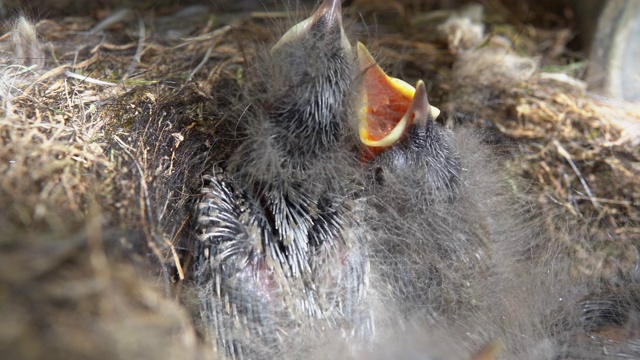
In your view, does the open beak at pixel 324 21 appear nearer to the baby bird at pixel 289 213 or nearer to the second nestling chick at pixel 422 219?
the baby bird at pixel 289 213

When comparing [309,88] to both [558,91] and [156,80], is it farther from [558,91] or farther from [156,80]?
[558,91]

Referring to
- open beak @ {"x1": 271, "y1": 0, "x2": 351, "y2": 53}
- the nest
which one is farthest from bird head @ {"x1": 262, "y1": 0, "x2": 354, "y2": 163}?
the nest

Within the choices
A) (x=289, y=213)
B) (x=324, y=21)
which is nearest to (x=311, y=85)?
(x=324, y=21)

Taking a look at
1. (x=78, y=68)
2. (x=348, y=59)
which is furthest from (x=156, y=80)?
(x=348, y=59)

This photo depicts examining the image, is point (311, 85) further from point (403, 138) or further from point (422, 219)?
point (422, 219)

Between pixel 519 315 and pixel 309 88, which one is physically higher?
pixel 309 88

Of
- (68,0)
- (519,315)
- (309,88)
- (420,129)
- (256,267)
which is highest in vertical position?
(68,0)

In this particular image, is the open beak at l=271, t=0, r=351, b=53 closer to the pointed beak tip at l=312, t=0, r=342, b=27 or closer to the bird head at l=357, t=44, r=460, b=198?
the pointed beak tip at l=312, t=0, r=342, b=27
